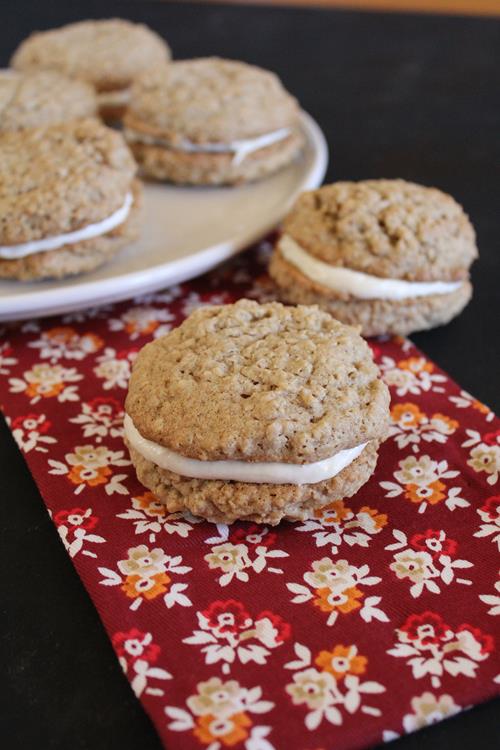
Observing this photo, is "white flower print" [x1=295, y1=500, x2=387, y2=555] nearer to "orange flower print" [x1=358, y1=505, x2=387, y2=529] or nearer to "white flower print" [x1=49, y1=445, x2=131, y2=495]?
"orange flower print" [x1=358, y1=505, x2=387, y2=529]

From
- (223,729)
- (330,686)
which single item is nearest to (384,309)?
(330,686)

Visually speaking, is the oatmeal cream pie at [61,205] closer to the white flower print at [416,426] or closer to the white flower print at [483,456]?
the white flower print at [416,426]

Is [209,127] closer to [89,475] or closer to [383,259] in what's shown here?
[383,259]

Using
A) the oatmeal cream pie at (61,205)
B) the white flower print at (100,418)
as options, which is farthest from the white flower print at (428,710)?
the oatmeal cream pie at (61,205)

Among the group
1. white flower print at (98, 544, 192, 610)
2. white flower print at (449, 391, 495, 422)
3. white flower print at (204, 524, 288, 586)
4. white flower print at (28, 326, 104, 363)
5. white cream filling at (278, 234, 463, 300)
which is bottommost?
white flower print at (28, 326, 104, 363)

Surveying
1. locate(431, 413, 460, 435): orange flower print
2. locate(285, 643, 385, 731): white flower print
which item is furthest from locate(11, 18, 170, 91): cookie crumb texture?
locate(285, 643, 385, 731): white flower print

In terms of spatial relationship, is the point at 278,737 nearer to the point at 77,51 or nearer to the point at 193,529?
the point at 193,529

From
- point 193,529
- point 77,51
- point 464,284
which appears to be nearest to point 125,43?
point 77,51
